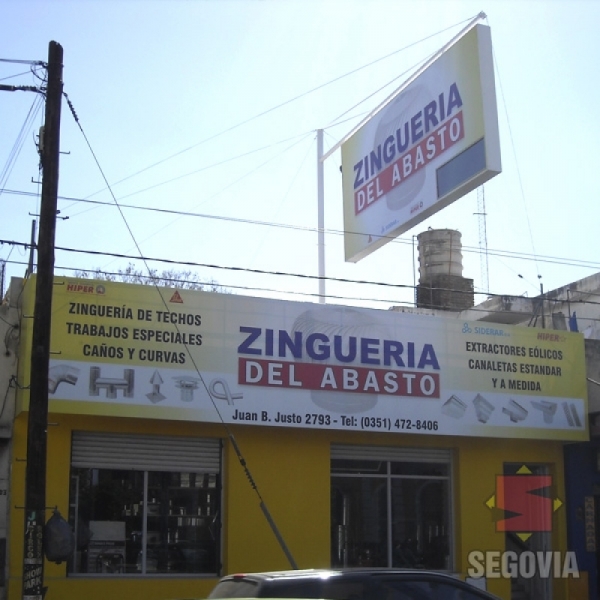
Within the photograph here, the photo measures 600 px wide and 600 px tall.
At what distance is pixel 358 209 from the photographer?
20.9 metres

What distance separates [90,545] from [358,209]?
29.3 feet

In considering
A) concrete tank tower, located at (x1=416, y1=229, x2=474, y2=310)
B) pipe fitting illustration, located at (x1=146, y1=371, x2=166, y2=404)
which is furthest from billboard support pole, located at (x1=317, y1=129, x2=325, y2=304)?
concrete tank tower, located at (x1=416, y1=229, x2=474, y2=310)

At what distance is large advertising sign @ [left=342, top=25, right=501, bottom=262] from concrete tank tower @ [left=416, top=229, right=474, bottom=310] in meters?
16.2

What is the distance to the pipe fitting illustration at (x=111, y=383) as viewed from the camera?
16.3m

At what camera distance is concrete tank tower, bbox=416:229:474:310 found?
122ft

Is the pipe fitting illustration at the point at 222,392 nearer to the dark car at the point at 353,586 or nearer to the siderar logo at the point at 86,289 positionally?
the siderar logo at the point at 86,289

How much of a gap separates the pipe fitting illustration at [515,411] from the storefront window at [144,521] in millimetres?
6285

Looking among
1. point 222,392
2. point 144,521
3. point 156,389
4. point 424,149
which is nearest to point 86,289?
point 156,389

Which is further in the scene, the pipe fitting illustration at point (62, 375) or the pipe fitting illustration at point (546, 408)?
the pipe fitting illustration at point (546, 408)

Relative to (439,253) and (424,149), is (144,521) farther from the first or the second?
(439,253)

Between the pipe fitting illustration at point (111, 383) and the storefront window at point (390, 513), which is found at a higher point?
the pipe fitting illustration at point (111, 383)

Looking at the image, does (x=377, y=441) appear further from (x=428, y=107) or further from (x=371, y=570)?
(x=371, y=570)

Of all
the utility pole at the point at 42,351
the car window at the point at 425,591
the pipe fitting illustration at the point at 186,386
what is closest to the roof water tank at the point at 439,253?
the pipe fitting illustration at the point at 186,386

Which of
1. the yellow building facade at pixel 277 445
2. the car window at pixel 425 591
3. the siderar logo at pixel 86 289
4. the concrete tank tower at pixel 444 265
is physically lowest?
the car window at pixel 425 591
